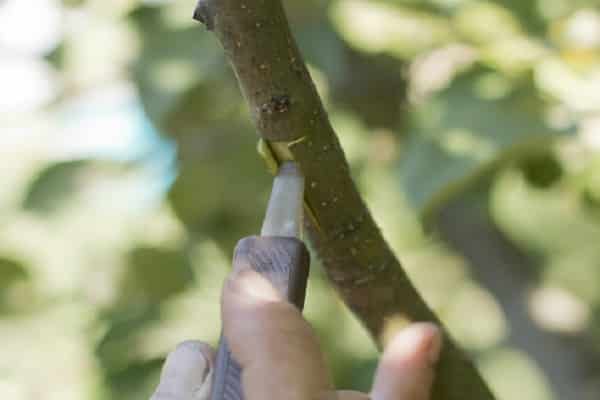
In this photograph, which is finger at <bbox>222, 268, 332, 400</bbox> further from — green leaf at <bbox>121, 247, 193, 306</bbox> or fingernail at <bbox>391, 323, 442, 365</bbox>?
green leaf at <bbox>121, 247, 193, 306</bbox>

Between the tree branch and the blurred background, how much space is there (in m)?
0.23

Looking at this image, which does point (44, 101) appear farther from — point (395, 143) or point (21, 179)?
point (395, 143)

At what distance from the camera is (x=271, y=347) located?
0.26 meters

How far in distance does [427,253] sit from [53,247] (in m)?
0.29

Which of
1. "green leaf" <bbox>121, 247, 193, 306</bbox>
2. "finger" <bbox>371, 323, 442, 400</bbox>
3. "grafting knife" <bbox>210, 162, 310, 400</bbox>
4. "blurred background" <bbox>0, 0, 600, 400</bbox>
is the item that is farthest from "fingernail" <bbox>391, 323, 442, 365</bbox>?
"green leaf" <bbox>121, 247, 193, 306</bbox>

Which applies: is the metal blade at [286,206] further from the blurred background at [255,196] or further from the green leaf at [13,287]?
the green leaf at [13,287]

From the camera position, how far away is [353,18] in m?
0.66

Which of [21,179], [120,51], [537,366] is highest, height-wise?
[120,51]

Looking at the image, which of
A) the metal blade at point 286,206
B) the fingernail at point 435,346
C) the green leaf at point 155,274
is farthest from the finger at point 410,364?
the green leaf at point 155,274

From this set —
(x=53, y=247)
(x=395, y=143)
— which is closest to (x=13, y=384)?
(x=53, y=247)

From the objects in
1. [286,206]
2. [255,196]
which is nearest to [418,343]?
[286,206]

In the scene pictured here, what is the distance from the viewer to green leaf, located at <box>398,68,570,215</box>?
1.72ft

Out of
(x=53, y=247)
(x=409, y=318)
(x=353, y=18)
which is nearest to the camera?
(x=409, y=318)

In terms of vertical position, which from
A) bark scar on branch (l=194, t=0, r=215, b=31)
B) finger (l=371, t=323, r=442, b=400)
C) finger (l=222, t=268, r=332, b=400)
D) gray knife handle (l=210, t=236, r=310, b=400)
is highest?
bark scar on branch (l=194, t=0, r=215, b=31)
